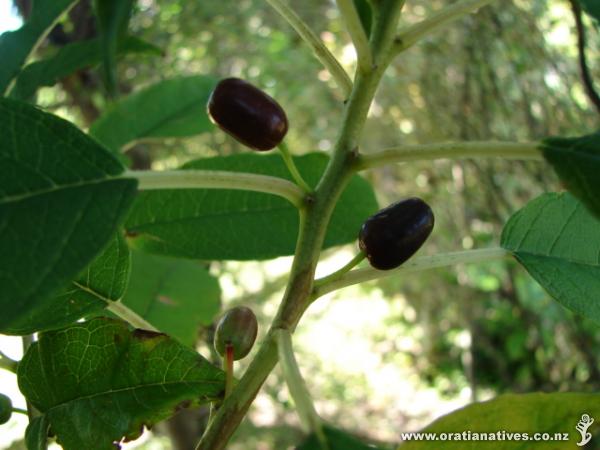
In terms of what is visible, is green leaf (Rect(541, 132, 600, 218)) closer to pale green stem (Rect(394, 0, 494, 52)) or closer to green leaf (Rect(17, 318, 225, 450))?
pale green stem (Rect(394, 0, 494, 52))

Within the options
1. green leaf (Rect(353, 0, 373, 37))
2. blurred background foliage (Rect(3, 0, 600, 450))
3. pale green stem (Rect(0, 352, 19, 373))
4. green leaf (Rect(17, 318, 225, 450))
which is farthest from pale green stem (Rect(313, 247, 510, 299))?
blurred background foliage (Rect(3, 0, 600, 450))

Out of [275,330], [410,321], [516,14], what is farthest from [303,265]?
[410,321]

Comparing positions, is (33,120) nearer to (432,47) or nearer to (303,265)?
(303,265)

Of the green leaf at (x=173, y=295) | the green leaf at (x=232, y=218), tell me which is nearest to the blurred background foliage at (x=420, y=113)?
the green leaf at (x=173, y=295)

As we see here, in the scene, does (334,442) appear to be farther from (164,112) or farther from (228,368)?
(164,112)

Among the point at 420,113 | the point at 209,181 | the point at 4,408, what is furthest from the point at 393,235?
the point at 420,113

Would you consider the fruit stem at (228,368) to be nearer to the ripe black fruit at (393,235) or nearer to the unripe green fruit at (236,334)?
the unripe green fruit at (236,334)
